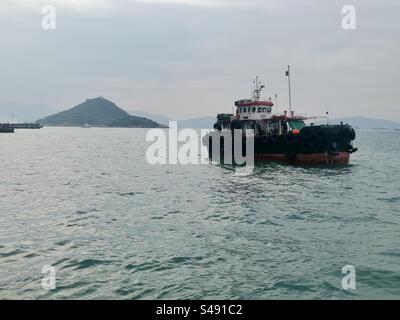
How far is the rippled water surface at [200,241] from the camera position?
10258 millimetres

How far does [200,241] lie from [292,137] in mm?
30441

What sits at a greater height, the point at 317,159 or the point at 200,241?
the point at 317,159

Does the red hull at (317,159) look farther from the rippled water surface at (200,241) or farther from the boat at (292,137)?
the rippled water surface at (200,241)

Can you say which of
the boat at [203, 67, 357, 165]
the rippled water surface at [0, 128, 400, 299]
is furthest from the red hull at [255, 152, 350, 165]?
the rippled water surface at [0, 128, 400, 299]

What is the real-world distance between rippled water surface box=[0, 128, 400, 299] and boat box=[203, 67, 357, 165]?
46.4 ft

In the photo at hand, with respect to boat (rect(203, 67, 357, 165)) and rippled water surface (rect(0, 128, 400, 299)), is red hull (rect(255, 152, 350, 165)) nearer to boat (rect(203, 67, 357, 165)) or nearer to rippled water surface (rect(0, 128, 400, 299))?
boat (rect(203, 67, 357, 165))

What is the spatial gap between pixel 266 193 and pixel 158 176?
48.1 ft

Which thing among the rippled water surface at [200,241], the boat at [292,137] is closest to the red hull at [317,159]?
the boat at [292,137]

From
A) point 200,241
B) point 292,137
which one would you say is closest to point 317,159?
point 292,137

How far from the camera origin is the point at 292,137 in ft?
138

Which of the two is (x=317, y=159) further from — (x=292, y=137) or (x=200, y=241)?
(x=200, y=241)
